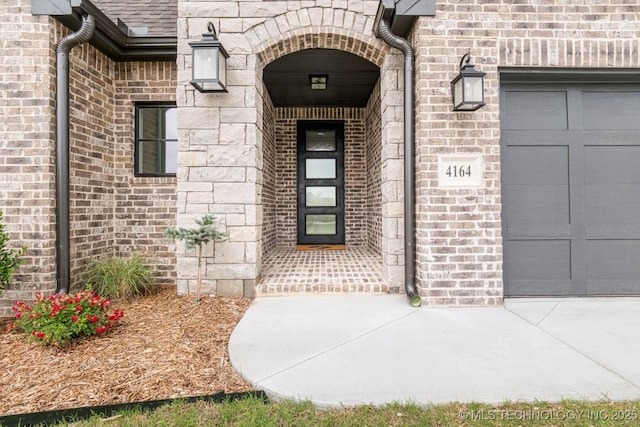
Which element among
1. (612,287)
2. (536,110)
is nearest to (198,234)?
(536,110)

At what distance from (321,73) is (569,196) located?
377cm

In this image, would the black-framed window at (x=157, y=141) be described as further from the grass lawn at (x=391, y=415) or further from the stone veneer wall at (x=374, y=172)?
the grass lawn at (x=391, y=415)

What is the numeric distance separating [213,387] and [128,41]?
443 cm

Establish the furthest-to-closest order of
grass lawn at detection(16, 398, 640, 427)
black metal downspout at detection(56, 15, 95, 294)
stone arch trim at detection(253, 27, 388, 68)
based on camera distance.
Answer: stone arch trim at detection(253, 27, 388, 68)
black metal downspout at detection(56, 15, 95, 294)
grass lawn at detection(16, 398, 640, 427)

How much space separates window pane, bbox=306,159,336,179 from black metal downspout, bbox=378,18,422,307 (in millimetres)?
3761

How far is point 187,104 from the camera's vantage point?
3697mm

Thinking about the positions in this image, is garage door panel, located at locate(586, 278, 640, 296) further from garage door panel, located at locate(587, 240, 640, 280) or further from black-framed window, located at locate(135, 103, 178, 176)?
black-framed window, located at locate(135, 103, 178, 176)

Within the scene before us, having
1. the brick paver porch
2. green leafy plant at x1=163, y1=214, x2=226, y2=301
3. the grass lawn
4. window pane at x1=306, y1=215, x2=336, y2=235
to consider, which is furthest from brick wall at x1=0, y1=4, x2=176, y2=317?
window pane at x1=306, y1=215, x2=336, y2=235

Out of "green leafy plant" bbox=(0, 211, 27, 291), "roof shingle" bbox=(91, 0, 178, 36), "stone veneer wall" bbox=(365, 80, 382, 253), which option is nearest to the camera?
"green leafy plant" bbox=(0, 211, 27, 291)

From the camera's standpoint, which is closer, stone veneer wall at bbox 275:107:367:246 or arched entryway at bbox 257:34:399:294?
arched entryway at bbox 257:34:399:294

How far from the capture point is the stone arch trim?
12.1 ft

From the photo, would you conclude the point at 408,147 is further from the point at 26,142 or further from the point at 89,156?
the point at 26,142

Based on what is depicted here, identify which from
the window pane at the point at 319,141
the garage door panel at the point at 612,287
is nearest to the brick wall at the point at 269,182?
the window pane at the point at 319,141

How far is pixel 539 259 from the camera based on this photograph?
3533mm
